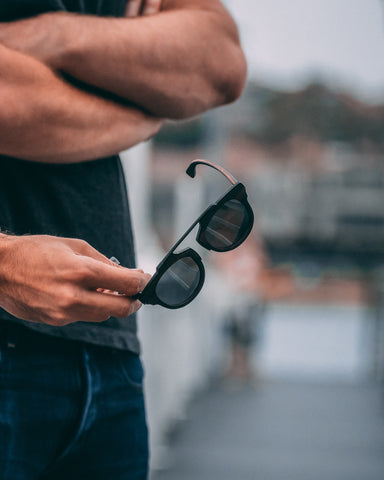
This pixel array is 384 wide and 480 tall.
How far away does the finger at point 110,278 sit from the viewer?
2.20 feet

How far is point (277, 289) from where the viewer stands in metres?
21.9

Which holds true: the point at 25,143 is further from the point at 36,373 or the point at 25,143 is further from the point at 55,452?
the point at 55,452

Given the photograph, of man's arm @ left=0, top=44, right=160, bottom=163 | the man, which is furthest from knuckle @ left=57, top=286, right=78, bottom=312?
man's arm @ left=0, top=44, right=160, bottom=163

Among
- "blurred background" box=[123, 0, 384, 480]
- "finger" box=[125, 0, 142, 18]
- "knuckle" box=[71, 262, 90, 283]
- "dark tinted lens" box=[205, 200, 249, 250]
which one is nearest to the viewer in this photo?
"knuckle" box=[71, 262, 90, 283]

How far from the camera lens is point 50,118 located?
0.92 meters

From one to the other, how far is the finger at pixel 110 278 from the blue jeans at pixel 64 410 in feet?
0.90

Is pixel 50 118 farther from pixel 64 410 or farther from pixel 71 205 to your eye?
pixel 64 410

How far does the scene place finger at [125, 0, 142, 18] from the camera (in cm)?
107

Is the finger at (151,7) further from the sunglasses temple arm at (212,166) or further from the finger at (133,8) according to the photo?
the sunglasses temple arm at (212,166)

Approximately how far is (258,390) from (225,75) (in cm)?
742

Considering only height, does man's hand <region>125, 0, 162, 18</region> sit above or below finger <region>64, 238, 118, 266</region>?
above

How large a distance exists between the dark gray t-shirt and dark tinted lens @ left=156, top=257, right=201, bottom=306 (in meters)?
0.24

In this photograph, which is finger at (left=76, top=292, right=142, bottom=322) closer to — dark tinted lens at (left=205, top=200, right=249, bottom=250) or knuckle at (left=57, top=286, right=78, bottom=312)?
knuckle at (left=57, top=286, right=78, bottom=312)

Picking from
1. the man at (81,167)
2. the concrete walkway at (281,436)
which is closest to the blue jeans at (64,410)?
the man at (81,167)
